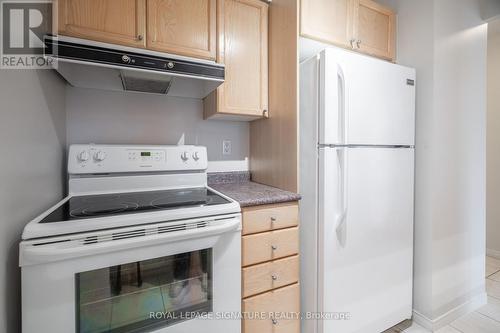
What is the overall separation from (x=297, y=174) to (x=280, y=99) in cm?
50

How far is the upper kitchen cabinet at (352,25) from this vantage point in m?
1.48

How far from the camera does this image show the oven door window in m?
0.90

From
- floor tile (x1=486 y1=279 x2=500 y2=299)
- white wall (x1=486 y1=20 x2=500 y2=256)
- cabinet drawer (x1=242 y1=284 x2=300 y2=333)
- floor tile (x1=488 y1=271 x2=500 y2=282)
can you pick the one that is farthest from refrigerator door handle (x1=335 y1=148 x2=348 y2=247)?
white wall (x1=486 y1=20 x2=500 y2=256)

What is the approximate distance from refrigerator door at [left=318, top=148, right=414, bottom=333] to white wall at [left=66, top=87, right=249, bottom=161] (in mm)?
840

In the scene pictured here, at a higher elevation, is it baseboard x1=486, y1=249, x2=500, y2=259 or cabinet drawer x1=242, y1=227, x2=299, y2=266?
cabinet drawer x1=242, y1=227, x2=299, y2=266

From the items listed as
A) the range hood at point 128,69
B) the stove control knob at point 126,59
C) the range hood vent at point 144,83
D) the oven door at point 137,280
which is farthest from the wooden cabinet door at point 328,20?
the oven door at point 137,280

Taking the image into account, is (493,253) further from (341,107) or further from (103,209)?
(103,209)

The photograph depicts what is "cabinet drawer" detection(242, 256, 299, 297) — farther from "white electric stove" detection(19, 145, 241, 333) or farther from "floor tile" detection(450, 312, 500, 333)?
"floor tile" detection(450, 312, 500, 333)

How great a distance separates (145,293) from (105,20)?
4.30ft

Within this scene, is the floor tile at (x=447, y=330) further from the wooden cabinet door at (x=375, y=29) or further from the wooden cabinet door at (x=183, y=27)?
the wooden cabinet door at (x=183, y=27)

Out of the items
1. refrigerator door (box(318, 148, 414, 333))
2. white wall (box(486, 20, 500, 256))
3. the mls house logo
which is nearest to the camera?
the mls house logo

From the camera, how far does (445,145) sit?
167 centimetres

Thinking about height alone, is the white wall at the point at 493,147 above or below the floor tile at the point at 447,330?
above

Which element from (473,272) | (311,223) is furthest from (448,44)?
(473,272)
